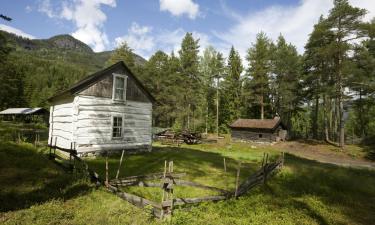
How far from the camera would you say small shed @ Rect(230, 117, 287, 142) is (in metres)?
39.1

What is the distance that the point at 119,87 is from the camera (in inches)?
811

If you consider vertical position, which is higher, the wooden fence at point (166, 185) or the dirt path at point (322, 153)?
the wooden fence at point (166, 185)

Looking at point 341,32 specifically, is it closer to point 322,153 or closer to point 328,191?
Answer: point 322,153

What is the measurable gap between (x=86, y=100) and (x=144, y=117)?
562 centimetres

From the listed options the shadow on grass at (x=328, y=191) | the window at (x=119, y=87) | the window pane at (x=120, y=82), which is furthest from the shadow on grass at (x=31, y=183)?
the shadow on grass at (x=328, y=191)

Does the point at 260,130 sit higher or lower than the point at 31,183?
higher

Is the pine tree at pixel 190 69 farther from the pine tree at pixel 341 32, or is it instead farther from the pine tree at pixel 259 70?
the pine tree at pixel 341 32

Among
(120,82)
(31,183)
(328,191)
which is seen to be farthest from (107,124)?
(328,191)

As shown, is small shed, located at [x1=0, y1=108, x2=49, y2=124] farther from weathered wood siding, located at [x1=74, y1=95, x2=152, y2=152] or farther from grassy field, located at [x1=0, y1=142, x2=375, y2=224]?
grassy field, located at [x1=0, y1=142, x2=375, y2=224]

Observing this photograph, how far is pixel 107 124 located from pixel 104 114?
2.84ft

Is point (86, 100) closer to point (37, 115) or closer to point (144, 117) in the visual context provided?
point (144, 117)

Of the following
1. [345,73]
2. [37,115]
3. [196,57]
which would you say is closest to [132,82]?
[345,73]

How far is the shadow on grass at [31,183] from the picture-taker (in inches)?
343

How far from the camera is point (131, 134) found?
2097cm
